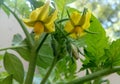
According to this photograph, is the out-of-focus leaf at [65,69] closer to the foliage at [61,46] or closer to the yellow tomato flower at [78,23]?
the foliage at [61,46]

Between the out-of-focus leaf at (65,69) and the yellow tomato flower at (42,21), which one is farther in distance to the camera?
the out-of-focus leaf at (65,69)

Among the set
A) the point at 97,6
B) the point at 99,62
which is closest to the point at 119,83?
the point at 99,62

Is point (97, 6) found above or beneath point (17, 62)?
above

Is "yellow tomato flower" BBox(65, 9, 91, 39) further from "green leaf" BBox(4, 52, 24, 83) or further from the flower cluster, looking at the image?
"green leaf" BBox(4, 52, 24, 83)

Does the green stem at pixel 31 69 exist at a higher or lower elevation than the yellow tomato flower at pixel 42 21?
lower

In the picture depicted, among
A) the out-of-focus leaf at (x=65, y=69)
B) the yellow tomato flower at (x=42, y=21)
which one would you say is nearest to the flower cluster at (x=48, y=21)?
the yellow tomato flower at (x=42, y=21)

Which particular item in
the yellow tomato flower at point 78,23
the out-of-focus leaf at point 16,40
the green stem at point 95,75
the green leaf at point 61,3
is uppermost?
the green leaf at point 61,3

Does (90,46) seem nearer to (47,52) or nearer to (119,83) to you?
(47,52)
